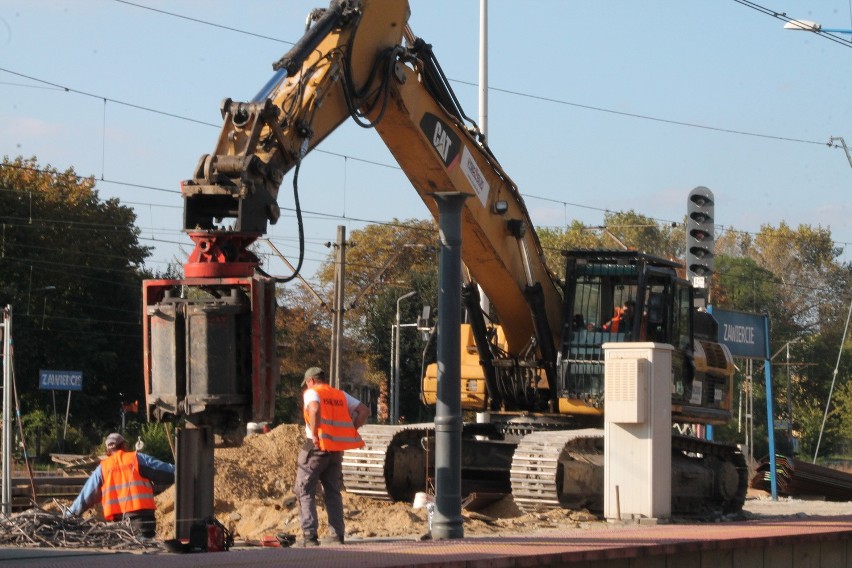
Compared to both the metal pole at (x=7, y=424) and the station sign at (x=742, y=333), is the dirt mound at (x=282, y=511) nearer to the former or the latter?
the metal pole at (x=7, y=424)

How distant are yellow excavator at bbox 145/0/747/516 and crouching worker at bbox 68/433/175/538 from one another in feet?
7.93

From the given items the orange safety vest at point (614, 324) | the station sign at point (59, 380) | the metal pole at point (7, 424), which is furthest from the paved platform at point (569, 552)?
the station sign at point (59, 380)

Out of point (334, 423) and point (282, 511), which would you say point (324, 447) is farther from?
point (282, 511)

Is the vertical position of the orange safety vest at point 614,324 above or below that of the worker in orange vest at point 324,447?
above

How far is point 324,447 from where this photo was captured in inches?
475

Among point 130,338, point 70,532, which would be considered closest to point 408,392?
point 130,338

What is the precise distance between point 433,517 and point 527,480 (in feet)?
14.6

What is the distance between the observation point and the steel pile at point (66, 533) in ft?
36.3

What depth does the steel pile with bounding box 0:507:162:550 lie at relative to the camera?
1108 centimetres

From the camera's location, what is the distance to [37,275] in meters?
53.2

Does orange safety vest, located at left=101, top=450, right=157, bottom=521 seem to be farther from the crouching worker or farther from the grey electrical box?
the grey electrical box

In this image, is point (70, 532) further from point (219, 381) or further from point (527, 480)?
point (527, 480)

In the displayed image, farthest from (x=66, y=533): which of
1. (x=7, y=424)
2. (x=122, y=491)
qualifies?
(x=7, y=424)

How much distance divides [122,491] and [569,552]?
15.5 feet
